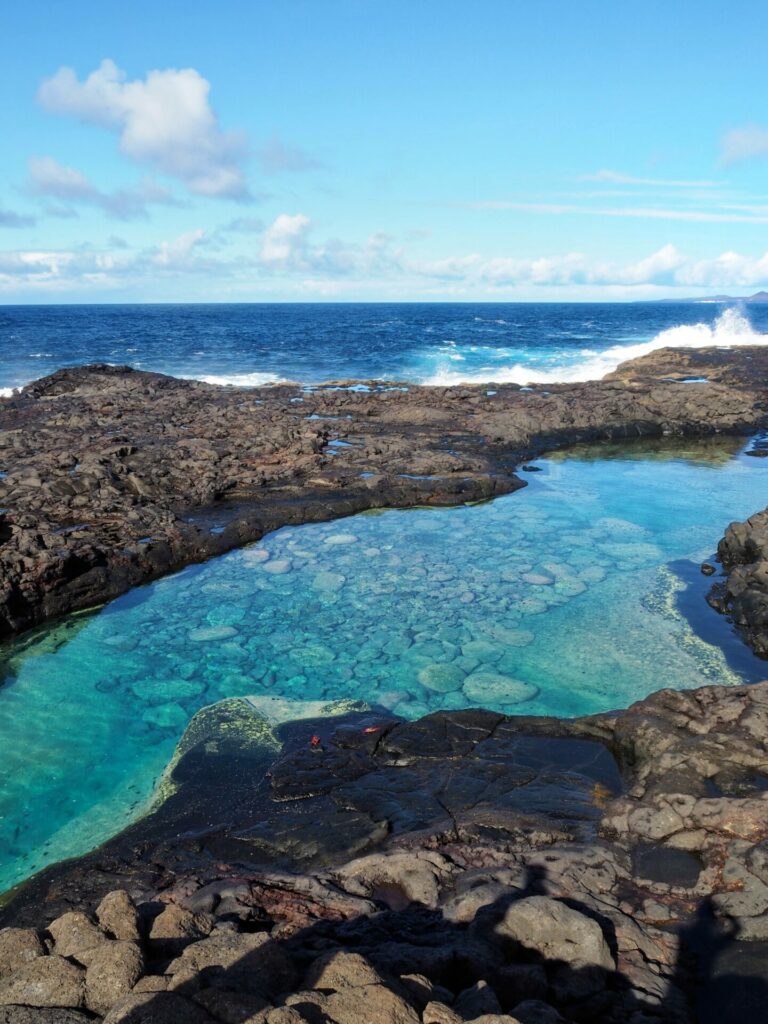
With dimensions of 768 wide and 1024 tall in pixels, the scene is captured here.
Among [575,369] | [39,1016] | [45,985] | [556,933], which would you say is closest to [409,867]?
[556,933]

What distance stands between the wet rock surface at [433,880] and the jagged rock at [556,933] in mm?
15

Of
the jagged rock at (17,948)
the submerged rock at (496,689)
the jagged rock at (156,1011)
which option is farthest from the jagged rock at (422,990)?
the submerged rock at (496,689)

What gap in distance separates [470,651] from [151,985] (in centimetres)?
838

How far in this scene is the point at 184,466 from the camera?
20484 mm

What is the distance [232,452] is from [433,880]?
1729 centimetres

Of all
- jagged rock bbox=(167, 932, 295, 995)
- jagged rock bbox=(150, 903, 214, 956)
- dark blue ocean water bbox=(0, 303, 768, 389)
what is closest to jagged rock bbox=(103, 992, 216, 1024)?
jagged rock bbox=(167, 932, 295, 995)

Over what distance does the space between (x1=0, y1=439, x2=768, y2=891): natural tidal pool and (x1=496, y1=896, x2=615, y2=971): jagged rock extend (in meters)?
4.83

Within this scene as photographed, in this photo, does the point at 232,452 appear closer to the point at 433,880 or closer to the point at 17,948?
the point at 433,880

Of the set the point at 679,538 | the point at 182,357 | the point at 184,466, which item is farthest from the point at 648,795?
the point at 182,357

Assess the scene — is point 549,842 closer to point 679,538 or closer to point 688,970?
point 688,970

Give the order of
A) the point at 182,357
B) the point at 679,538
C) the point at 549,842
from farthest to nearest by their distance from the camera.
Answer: the point at 182,357 < the point at 679,538 < the point at 549,842

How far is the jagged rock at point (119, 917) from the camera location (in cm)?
496

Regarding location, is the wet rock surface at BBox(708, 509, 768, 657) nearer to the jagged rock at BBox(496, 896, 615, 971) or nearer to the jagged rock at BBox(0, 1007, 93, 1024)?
the jagged rock at BBox(496, 896, 615, 971)

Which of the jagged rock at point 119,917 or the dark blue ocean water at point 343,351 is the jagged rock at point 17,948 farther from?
the dark blue ocean water at point 343,351
